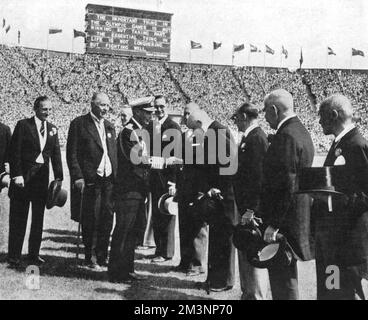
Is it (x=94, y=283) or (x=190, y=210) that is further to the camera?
(x=190, y=210)

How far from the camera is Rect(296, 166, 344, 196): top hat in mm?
3406

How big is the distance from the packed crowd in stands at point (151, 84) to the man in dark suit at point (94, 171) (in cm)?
1424

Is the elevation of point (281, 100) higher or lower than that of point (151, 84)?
lower

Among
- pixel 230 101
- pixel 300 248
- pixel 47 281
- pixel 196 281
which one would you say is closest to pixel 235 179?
pixel 300 248

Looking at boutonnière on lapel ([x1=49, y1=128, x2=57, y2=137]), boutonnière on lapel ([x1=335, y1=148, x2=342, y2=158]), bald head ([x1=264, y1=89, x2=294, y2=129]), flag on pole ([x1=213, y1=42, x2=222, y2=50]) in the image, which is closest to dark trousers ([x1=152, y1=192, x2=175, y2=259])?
boutonnière on lapel ([x1=49, y1=128, x2=57, y2=137])

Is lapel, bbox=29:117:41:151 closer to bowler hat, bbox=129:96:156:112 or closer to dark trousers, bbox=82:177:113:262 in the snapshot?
dark trousers, bbox=82:177:113:262

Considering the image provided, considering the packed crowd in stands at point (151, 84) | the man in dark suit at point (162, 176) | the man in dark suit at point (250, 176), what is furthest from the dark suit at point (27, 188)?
the packed crowd in stands at point (151, 84)

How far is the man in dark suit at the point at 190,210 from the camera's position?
4684 millimetres

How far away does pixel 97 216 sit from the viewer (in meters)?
5.03

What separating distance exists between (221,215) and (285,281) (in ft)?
3.21

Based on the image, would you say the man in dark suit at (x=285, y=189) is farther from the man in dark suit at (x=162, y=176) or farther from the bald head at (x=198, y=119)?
the man in dark suit at (x=162, y=176)

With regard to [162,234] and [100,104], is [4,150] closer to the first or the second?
[100,104]

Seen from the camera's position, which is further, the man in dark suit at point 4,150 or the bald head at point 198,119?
the man in dark suit at point 4,150

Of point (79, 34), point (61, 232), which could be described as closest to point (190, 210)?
point (61, 232)
